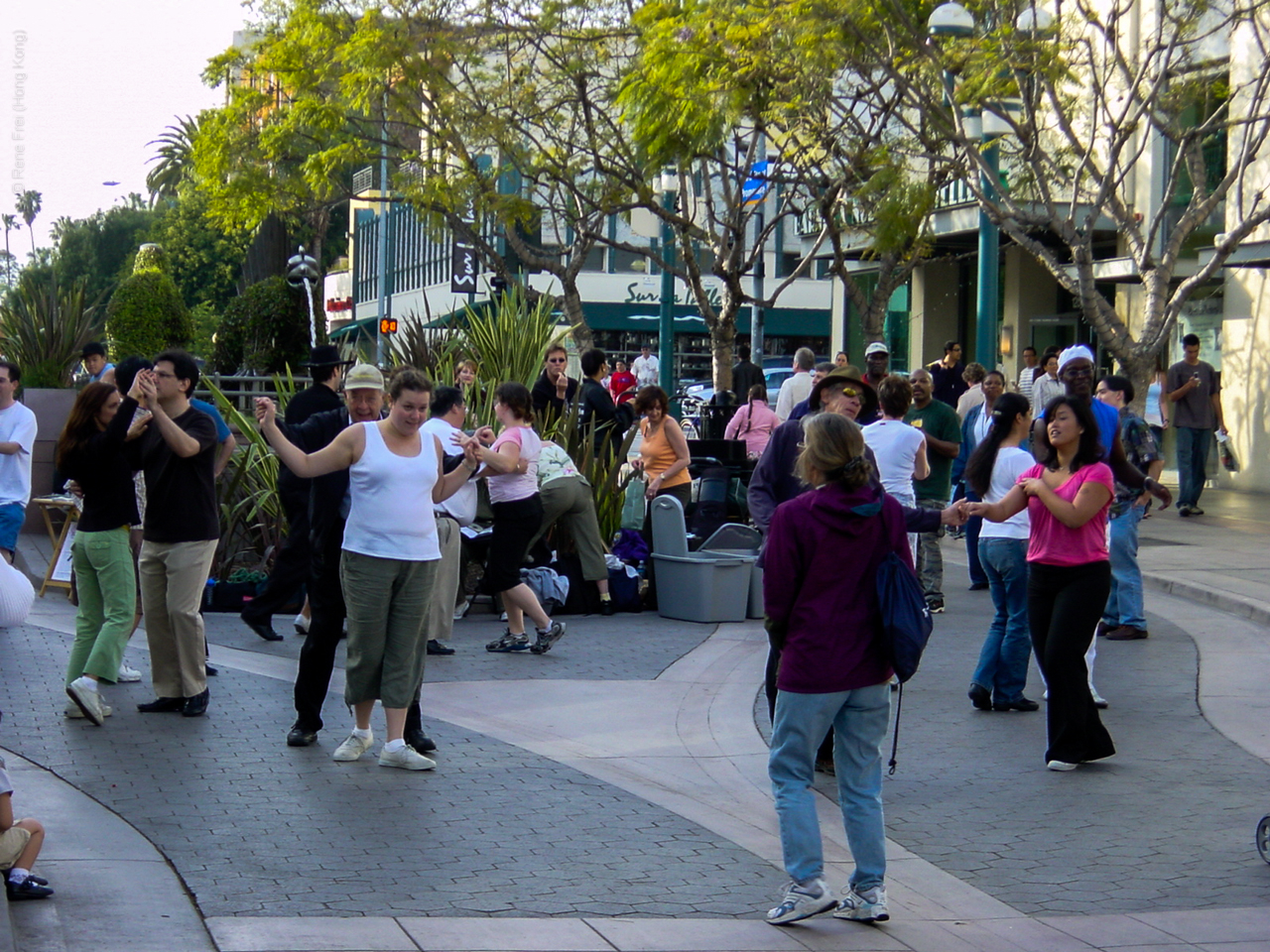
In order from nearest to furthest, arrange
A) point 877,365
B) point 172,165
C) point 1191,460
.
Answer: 1. point 877,365
2. point 1191,460
3. point 172,165

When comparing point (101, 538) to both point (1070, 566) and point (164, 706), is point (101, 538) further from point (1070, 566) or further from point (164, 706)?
Answer: point (1070, 566)

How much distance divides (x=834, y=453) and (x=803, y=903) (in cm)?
145

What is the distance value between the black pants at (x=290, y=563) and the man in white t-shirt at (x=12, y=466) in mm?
1566

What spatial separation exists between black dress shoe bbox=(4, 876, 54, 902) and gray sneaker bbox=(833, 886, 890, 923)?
2.52 m

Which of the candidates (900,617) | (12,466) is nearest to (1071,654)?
(900,617)

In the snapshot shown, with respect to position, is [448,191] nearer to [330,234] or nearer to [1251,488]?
[1251,488]

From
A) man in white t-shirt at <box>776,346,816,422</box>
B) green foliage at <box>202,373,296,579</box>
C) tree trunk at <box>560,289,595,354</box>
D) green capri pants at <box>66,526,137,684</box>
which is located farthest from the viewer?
tree trunk at <box>560,289,595,354</box>

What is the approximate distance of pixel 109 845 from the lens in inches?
214

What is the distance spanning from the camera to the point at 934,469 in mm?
11953

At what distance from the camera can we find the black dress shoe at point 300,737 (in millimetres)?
7105

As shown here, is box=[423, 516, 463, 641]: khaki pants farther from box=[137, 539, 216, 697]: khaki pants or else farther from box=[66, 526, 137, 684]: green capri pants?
box=[66, 526, 137, 684]: green capri pants

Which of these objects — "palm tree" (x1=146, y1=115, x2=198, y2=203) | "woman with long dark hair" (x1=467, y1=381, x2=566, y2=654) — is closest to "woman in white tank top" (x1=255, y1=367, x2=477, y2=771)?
"woman with long dark hair" (x1=467, y1=381, x2=566, y2=654)

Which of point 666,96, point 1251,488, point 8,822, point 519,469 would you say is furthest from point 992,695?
point 1251,488

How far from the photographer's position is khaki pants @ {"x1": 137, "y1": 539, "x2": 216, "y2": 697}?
760cm
